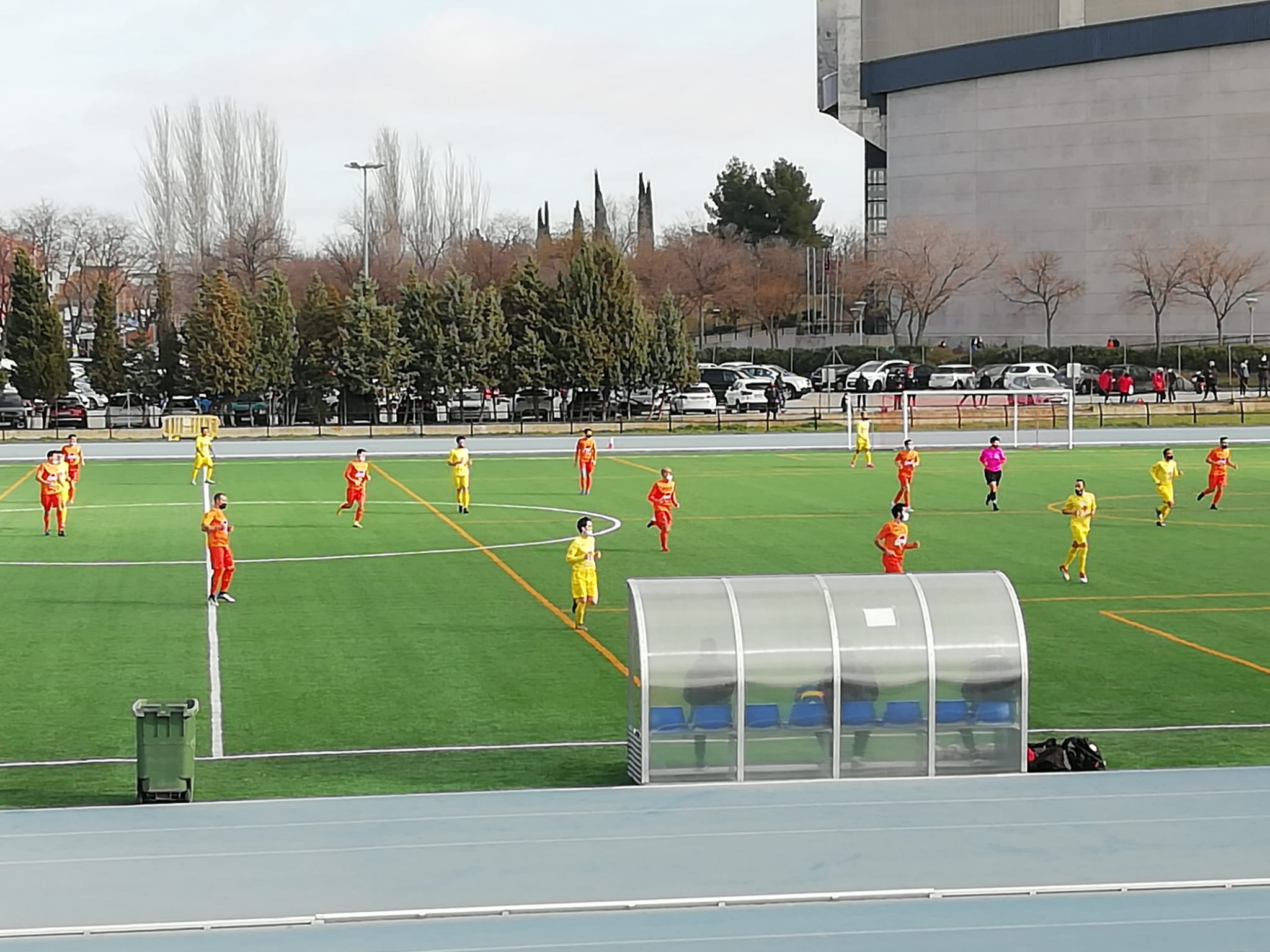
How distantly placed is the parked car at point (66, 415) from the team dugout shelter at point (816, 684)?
189 ft

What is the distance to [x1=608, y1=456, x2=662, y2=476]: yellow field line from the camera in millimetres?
50719

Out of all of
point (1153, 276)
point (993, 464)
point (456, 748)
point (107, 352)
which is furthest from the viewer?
point (1153, 276)

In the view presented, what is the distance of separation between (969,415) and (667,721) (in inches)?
2276

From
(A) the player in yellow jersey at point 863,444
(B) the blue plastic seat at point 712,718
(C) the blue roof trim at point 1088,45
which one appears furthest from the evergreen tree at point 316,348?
(B) the blue plastic seat at point 712,718

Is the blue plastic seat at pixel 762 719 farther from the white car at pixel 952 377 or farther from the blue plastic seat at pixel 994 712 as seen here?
the white car at pixel 952 377

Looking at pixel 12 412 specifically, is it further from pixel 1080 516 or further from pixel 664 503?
pixel 1080 516

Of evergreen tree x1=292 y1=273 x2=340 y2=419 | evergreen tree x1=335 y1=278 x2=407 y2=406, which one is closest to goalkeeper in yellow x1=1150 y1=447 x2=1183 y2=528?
evergreen tree x1=335 y1=278 x2=407 y2=406

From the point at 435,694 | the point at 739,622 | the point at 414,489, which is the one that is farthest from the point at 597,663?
the point at 414,489

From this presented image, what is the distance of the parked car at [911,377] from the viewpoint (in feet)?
270

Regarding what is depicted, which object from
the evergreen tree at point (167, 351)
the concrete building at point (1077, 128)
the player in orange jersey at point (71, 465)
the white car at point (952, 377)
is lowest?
the player in orange jersey at point (71, 465)

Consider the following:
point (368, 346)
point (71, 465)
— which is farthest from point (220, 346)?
point (71, 465)

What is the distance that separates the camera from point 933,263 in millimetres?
99312

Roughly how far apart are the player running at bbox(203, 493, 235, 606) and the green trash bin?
33.4ft

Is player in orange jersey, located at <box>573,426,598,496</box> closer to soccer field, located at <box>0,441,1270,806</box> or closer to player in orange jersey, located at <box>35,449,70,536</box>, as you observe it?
soccer field, located at <box>0,441,1270,806</box>
